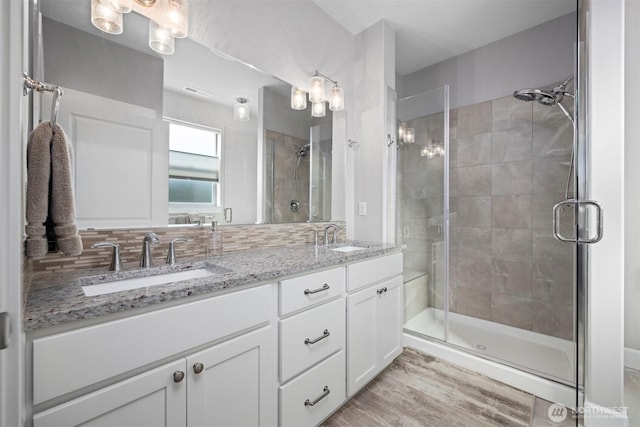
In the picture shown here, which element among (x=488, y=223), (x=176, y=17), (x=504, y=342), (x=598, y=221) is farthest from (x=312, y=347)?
(x=488, y=223)

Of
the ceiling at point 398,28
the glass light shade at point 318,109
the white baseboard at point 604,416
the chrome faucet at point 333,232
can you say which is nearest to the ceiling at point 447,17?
the ceiling at point 398,28

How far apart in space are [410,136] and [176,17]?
1.91 metres

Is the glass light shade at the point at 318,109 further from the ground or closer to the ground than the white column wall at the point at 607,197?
further from the ground

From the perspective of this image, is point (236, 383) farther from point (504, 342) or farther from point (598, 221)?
point (504, 342)

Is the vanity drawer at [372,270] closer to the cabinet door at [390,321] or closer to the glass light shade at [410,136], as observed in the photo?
the cabinet door at [390,321]

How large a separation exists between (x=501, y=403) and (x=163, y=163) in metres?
2.30

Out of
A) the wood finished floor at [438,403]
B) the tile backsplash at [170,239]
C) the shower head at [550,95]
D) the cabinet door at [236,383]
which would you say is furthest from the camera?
the shower head at [550,95]

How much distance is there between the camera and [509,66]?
2.44m

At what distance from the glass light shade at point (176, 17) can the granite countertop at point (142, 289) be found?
112cm

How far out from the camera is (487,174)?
252 centimetres

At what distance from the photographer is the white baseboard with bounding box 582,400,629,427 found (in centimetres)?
132

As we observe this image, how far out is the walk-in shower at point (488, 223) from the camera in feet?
7.06

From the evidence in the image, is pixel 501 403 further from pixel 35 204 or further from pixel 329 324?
pixel 35 204

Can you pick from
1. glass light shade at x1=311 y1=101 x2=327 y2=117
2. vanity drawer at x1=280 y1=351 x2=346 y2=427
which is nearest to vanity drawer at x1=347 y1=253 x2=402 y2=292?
vanity drawer at x1=280 y1=351 x2=346 y2=427
